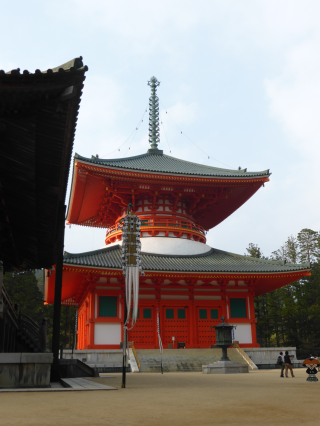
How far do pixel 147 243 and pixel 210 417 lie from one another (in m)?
23.7

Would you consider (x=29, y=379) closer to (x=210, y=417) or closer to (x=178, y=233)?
(x=210, y=417)

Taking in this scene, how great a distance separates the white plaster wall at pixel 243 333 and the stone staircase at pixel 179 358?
1.99m

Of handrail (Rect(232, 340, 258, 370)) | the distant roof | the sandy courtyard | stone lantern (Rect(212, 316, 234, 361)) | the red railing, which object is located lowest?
handrail (Rect(232, 340, 258, 370))

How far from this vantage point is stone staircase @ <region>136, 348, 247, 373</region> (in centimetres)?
2200

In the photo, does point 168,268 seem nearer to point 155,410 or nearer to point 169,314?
point 169,314

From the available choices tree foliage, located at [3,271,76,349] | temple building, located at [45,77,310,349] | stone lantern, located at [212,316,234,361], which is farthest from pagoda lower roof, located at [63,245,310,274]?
tree foliage, located at [3,271,76,349]

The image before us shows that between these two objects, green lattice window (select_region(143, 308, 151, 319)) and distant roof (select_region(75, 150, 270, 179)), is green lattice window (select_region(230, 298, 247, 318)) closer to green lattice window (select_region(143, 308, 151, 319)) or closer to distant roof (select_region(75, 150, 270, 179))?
green lattice window (select_region(143, 308, 151, 319))

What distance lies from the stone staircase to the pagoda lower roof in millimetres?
4724

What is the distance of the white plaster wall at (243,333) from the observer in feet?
88.9

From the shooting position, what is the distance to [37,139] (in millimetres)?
8523

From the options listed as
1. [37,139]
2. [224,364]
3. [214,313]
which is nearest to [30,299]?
[214,313]

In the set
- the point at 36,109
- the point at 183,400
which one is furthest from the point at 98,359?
the point at 36,109

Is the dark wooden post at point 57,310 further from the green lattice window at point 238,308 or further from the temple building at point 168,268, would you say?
the green lattice window at point 238,308

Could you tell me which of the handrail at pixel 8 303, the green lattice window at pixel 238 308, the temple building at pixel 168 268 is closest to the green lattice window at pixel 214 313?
the temple building at pixel 168 268
